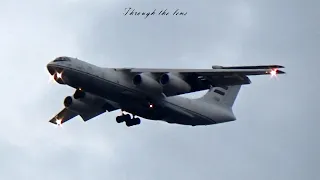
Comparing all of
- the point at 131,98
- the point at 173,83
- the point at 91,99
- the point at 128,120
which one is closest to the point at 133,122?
the point at 128,120

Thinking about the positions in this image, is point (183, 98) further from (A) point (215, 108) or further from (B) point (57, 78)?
(B) point (57, 78)

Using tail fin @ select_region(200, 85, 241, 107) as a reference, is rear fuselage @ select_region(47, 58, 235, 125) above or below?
below

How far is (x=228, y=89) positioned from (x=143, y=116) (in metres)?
5.77

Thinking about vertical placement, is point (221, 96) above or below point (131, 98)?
above

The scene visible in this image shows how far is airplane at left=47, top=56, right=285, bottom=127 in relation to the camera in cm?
3678

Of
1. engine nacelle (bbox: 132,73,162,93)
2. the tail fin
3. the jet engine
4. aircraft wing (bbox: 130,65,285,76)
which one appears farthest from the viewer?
the tail fin

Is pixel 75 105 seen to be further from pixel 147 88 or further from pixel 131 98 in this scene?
pixel 147 88

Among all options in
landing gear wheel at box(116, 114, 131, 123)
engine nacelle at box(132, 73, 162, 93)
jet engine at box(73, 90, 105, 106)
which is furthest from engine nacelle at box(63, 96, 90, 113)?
engine nacelle at box(132, 73, 162, 93)

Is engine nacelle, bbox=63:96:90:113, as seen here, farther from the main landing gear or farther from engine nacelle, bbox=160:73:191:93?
engine nacelle, bbox=160:73:191:93

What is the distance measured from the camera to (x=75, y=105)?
40719 millimetres

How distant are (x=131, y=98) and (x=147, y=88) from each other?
2.40 feet

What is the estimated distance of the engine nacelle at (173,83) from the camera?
3797cm

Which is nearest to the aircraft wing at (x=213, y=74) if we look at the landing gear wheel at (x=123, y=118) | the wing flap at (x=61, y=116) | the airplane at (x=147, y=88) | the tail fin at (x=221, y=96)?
the airplane at (x=147, y=88)

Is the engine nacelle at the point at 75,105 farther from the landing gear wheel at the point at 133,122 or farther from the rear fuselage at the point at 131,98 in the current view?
the rear fuselage at the point at 131,98
